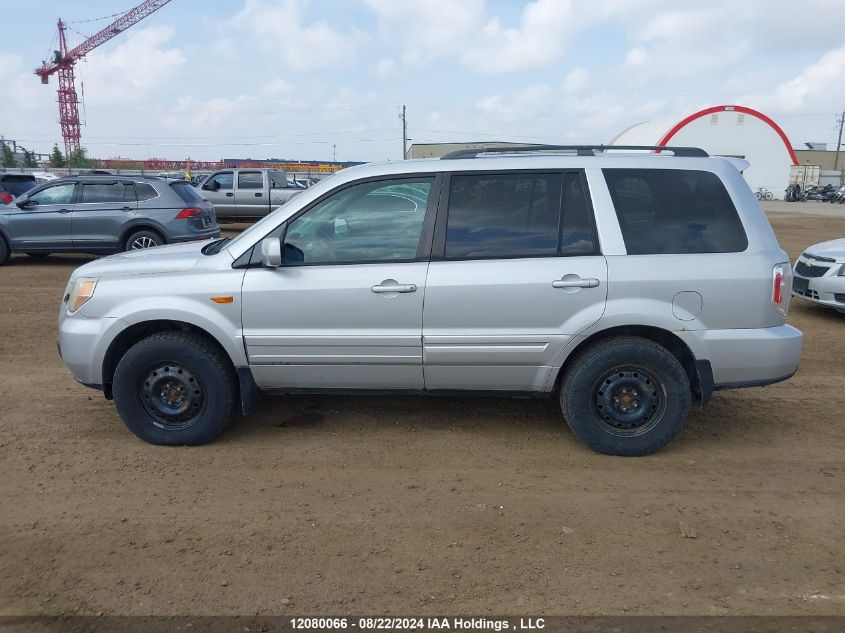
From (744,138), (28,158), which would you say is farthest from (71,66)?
(744,138)

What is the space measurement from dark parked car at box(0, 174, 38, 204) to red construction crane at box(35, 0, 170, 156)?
7126cm

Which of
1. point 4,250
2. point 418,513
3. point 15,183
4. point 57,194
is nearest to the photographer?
point 418,513

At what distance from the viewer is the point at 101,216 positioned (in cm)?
1196

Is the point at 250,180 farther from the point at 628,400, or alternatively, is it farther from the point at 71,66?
the point at 71,66

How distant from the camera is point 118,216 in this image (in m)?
11.9

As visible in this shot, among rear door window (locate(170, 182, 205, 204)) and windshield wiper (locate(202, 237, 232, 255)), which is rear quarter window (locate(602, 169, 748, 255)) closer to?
windshield wiper (locate(202, 237, 232, 255))

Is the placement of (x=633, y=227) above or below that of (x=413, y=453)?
above

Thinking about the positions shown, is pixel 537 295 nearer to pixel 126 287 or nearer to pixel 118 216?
pixel 126 287

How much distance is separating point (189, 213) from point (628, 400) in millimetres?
9779

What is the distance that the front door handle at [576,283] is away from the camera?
165 inches

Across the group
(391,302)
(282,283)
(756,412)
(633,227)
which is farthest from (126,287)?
(756,412)

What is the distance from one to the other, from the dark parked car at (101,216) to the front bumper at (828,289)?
9.68 metres

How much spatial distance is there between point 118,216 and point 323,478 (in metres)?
9.49

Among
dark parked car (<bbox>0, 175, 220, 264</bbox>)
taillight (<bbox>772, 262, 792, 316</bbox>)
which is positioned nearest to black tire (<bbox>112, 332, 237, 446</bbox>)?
taillight (<bbox>772, 262, 792, 316</bbox>)
